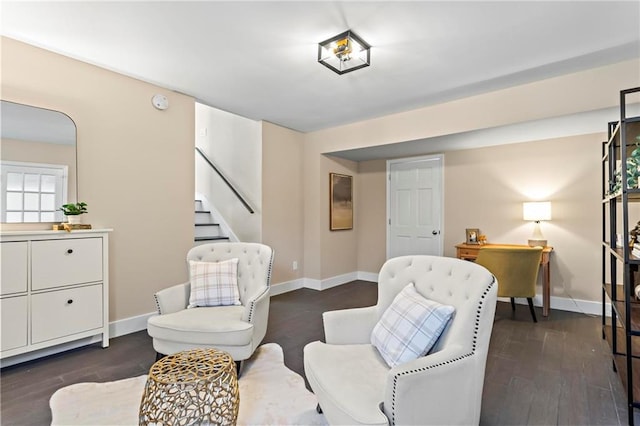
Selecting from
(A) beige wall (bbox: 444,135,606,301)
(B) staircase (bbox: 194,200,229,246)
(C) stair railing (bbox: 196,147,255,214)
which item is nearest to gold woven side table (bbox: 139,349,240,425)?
(B) staircase (bbox: 194,200,229,246)

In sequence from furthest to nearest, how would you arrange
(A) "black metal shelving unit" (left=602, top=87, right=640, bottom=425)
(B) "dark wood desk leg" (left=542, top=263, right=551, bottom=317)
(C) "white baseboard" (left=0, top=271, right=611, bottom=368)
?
(B) "dark wood desk leg" (left=542, top=263, right=551, bottom=317) → (C) "white baseboard" (left=0, top=271, right=611, bottom=368) → (A) "black metal shelving unit" (left=602, top=87, right=640, bottom=425)

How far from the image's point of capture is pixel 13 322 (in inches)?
87.6

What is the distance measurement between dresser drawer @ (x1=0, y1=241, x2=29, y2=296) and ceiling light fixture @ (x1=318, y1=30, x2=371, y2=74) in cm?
257

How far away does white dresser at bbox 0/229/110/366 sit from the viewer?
2221 millimetres

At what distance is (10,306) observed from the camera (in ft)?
7.27

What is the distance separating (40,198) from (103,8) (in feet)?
5.12

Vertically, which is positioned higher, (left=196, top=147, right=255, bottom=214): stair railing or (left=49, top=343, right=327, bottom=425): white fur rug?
(left=196, top=147, right=255, bottom=214): stair railing

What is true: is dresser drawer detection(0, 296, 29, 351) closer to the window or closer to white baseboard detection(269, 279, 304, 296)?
the window

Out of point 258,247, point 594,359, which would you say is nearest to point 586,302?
point 594,359

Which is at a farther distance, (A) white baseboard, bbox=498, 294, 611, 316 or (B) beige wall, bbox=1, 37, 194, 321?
(A) white baseboard, bbox=498, 294, 611, 316

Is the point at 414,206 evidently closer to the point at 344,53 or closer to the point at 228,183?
the point at 228,183

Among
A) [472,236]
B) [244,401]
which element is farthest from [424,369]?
[472,236]

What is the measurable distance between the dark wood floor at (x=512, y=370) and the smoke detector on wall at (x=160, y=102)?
7.27 feet

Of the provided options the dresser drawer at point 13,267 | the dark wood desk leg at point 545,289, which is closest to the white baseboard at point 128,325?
the dresser drawer at point 13,267
